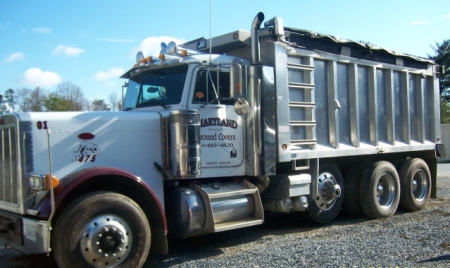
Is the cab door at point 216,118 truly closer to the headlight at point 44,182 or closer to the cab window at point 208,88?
the cab window at point 208,88

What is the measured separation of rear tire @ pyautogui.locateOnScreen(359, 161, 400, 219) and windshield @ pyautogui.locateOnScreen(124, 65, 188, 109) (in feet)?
13.8

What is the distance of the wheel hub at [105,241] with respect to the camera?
4805 mm

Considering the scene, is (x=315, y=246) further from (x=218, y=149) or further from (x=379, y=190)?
(x=379, y=190)

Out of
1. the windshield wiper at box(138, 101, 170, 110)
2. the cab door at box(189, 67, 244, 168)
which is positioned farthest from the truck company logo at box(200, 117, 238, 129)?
the windshield wiper at box(138, 101, 170, 110)

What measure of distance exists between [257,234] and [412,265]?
2.76 m

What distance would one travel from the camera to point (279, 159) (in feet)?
22.4

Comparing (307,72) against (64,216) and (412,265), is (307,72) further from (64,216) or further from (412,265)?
(64,216)

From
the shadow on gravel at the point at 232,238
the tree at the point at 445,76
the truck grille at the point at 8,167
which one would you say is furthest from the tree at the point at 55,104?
the tree at the point at 445,76

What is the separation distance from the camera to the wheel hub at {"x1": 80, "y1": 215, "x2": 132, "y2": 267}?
4.80 meters

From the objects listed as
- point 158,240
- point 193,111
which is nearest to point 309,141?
point 193,111

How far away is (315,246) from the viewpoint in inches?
243

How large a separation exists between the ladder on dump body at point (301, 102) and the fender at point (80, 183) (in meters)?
2.71

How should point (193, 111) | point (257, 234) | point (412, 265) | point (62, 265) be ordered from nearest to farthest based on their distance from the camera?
point (62, 265)
point (412, 265)
point (193, 111)
point (257, 234)

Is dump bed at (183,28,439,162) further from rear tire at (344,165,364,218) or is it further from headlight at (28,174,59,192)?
headlight at (28,174,59,192)
